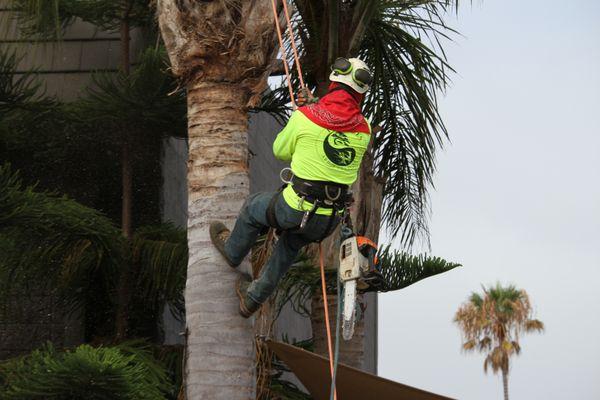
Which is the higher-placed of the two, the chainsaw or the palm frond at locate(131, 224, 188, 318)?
the palm frond at locate(131, 224, 188, 318)

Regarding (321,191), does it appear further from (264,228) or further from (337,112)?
(264,228)

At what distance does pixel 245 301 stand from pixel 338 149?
132cm

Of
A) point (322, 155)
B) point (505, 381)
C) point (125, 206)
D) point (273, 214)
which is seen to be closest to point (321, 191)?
point (322, 155)

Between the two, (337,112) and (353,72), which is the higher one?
(353,72)

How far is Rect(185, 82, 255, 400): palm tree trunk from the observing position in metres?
8.15

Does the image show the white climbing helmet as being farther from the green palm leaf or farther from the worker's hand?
the green palm leaf

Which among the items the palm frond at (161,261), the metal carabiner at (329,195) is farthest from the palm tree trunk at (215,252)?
the palm frond at (161,261)

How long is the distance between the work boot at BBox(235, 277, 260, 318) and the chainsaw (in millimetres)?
997

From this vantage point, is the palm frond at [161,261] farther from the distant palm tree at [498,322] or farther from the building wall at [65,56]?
the distant palm tree at [498,322]

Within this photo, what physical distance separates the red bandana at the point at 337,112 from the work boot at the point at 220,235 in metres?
1.24

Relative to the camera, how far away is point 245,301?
8.17 m

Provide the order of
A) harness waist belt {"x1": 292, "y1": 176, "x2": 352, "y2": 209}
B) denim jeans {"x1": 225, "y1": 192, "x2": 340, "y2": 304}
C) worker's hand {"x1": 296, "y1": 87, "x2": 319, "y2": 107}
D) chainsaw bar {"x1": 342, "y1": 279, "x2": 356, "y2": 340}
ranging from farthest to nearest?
1. worker's hand {"x1": 296, "y1": 87, "x2": 319, "y2": 107}
2. denim jeans {"x1": 225, "y1": 192, "x2": 340, "y2": 304}
3. harness waist belt {"x1": 292, "y1": 176, "x2": 352, "y2": 209}
4. chainsaw bar {"x1": 342, "y1": 279, "x2": 356, "y2": 340}

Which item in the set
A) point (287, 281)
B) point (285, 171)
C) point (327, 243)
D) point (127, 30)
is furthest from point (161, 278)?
point (285, 171)

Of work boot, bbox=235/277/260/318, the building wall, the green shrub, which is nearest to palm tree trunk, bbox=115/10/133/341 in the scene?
the building wall
